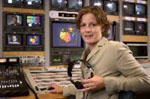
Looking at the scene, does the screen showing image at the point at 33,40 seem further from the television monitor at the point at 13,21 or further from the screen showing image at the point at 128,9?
the screen showing image at the point at 128,9

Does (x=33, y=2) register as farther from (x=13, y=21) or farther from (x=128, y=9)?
(x=128, y=9)

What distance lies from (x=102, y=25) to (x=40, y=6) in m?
1.14

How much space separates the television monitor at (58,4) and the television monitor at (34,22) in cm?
18

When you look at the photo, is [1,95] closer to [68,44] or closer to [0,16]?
[0,16]

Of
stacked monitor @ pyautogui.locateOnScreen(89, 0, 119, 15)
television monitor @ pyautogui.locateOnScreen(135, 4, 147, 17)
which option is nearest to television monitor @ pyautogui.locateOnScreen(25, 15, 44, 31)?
stacked monitor @ pyautogui.locateOnScreen(89, 0, 119, 15)

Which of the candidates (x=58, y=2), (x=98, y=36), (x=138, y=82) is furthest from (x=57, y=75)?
(x=58, y=2)

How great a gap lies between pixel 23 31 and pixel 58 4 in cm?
46

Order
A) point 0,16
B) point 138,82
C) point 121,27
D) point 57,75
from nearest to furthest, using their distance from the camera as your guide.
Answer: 1. point 138,82
2. point 57,75
3. point 0,16
4. point 121,27

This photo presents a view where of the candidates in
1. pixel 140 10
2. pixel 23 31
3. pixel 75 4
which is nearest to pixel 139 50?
pixel 140 10

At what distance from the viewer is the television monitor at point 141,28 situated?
2748 mm

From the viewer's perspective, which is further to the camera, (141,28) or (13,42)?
(141,28)

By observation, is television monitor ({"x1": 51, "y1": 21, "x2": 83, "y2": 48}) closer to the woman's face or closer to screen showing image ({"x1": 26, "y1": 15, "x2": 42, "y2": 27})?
screen showing image ({"x1": 26, "y1": 15, "x2": 42, "y2": 27})

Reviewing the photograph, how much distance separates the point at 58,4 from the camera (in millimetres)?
2240

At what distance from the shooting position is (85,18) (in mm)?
1153
